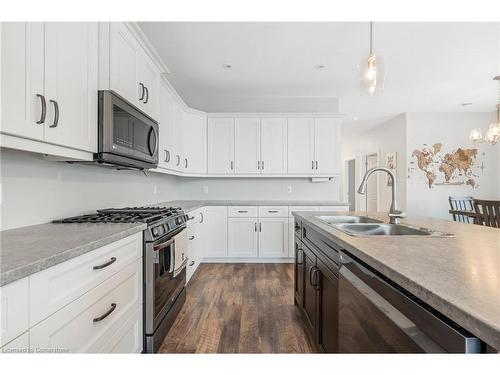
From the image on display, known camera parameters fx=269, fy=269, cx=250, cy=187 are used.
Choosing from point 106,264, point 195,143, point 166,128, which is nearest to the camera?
point 106,264

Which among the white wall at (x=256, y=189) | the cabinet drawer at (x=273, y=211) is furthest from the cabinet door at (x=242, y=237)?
the white wall at (x=256, y=189)

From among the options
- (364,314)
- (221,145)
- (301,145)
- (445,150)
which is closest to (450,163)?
(445,150)

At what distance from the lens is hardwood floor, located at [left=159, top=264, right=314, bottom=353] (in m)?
1.90

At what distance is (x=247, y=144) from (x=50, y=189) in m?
2.90

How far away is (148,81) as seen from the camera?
2395 millimetres

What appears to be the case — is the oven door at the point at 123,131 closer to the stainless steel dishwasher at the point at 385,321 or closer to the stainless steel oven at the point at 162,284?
the stainless steel oven at the point at 162,284

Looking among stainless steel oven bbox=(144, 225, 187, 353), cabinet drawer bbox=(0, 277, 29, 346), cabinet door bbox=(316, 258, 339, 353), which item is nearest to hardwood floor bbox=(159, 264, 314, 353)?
stainless steel oven bbox=(144, 225, 187, 353)

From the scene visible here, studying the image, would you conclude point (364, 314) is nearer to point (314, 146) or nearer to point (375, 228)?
point (375, 228)

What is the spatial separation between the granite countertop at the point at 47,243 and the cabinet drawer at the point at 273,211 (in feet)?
7.98

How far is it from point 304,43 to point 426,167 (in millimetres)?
4010

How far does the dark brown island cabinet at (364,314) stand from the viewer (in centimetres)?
63

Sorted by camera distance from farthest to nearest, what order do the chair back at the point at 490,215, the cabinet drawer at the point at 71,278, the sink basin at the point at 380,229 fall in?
the chair back at the point at 490,215
the sink basin at the point at 380,229
the cabinet drawer at the point at 71,278

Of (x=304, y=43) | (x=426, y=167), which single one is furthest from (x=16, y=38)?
(x=426, y=167)
